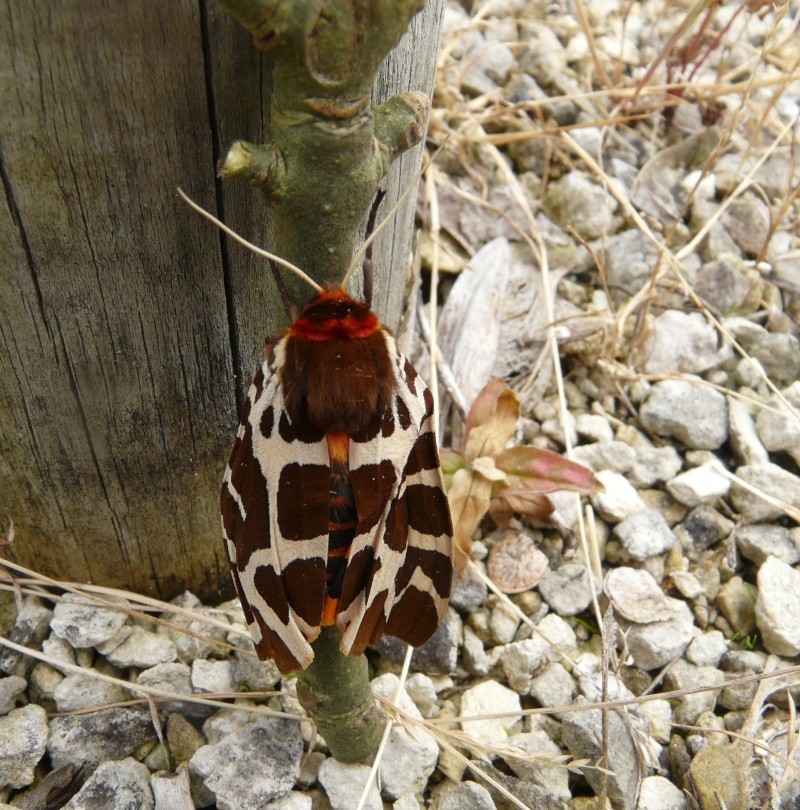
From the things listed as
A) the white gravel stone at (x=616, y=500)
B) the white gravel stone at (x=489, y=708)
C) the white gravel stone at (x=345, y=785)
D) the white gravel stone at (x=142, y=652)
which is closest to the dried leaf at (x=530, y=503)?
the white gravel stone at (x=616, y=500)

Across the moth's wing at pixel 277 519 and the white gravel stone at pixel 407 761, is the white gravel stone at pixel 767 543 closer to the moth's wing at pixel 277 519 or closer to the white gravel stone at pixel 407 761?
the white gravel stone at pixel 407 761

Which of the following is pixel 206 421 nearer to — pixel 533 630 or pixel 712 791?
pixel 533 630

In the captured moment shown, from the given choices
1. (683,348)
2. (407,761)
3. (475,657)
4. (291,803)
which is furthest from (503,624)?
(683,348)

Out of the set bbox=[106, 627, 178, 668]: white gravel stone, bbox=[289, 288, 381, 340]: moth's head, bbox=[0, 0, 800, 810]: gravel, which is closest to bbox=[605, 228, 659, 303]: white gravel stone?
bbox=[0, 0, 800, 810]: gravel

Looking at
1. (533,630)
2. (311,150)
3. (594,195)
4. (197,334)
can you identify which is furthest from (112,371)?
(594,195)

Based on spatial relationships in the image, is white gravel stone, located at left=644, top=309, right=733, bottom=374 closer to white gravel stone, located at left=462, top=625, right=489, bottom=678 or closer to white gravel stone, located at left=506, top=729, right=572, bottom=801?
white gravel stone, located at left=462, top=625, right=489, bottom=678

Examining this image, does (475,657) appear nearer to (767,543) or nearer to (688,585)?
(688,585)
